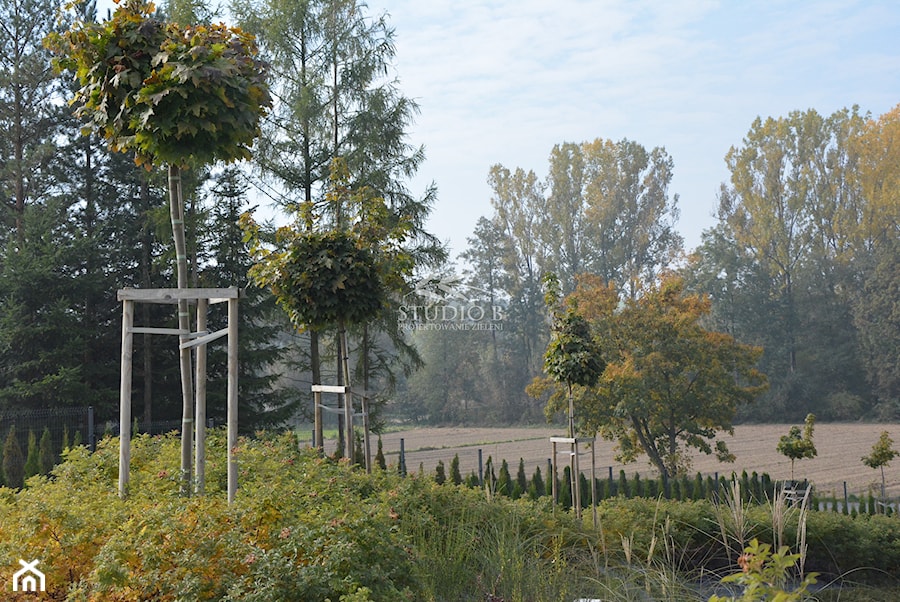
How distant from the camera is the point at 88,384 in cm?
1745

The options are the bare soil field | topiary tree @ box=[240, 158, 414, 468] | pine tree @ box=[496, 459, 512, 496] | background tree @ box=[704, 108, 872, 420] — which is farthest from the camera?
background tree @ box=[704, 108, 872, 420]

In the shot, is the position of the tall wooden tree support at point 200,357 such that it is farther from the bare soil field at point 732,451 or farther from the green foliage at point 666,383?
the bare soil field at point 732,451

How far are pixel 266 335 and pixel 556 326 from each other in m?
9.35

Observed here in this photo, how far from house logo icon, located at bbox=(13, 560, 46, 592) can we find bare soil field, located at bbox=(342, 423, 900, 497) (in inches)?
699

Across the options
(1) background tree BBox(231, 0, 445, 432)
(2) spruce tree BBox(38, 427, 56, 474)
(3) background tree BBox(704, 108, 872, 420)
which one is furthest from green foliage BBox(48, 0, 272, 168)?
(3) background tree BBox(704, 108, 872, 420)

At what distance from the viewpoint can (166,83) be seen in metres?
4.91

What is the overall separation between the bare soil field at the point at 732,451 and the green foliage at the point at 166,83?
1705 cm

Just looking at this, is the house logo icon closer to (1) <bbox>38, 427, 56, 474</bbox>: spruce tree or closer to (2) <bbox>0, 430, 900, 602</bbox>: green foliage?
(2) <bbox>0, 430, 900, 602</bbox>: green foliage

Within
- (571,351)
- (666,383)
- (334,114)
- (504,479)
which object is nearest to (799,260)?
(666,383)

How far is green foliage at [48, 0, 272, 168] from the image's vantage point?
4.91m

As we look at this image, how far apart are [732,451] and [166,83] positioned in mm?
31810

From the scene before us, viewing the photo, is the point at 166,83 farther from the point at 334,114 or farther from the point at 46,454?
the point at 334,114

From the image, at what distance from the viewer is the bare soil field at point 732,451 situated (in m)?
26.2

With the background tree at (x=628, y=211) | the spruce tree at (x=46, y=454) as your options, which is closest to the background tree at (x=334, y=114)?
the spruce tree at (x=46, y=454)
